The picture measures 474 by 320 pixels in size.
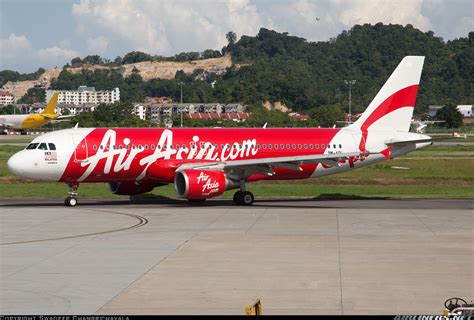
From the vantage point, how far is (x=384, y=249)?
28109 millimetres

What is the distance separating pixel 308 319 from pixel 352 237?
14195 millimetres

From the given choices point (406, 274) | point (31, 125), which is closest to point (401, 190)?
point (406, 274)

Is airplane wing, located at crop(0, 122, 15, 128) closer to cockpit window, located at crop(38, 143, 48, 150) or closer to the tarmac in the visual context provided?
cockpit window, located at crop(38, 143, 48, 150)

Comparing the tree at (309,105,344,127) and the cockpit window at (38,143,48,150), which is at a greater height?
the tree at (309,105,344,127)

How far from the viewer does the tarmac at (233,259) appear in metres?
19.9

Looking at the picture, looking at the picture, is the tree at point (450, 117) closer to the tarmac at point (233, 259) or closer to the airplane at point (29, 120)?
the airplane at point (29, 120)

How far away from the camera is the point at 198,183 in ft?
136

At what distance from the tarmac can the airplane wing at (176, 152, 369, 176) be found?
2.47 metres

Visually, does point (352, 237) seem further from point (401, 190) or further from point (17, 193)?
point (17, 193)

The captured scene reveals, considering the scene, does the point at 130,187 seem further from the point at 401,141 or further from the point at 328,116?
the point at 328,116

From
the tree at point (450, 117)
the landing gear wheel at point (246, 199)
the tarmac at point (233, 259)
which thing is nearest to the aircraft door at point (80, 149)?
the tarmac at point (233, 259)

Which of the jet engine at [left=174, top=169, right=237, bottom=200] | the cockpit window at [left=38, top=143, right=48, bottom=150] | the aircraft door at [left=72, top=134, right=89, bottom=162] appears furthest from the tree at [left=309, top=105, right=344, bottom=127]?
the cockpit window at [left=38, top=143, right=48, bottom=150]

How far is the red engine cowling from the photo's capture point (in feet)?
136

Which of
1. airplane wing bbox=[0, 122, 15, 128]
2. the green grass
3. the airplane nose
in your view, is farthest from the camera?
airplane wing bbox=[0, 122, 15, 128]
